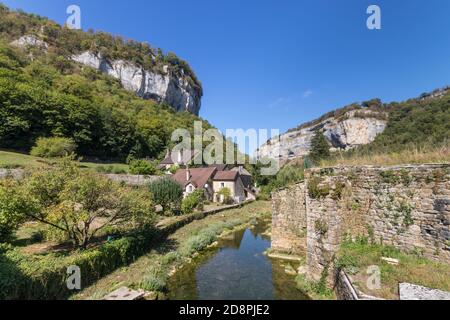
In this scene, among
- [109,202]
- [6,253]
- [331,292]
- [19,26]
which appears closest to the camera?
[331,292]

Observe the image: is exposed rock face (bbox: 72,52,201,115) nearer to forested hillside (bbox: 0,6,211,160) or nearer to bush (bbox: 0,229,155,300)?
forested hillside (bbox: 0,6,211,160)

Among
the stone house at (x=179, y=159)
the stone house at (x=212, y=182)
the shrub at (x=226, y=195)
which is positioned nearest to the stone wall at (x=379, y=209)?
the shrub at (x=226, y=195)

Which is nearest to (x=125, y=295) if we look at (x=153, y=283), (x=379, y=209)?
(x=153, y=283)

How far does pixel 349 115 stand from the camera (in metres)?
70.9

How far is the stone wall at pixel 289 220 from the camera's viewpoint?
12297 mm

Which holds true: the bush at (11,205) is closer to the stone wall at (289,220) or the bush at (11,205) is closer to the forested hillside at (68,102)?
the stone wall at (289,220)

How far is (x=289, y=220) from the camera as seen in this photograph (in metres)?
12.9

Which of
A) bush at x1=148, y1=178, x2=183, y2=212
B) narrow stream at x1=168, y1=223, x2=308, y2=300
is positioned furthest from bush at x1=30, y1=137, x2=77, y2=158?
narrow stream at x1=168, y1=223, x2=308, y2=300

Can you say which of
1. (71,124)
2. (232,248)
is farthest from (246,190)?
(71,124)

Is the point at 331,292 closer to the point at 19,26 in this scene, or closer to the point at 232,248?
the point at 232,248

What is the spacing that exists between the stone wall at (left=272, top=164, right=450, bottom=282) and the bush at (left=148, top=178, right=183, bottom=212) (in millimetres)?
17977

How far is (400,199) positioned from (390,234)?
124cm

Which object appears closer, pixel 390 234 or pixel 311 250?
pixel 390 234

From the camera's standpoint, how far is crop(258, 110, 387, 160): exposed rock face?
6169 cm
